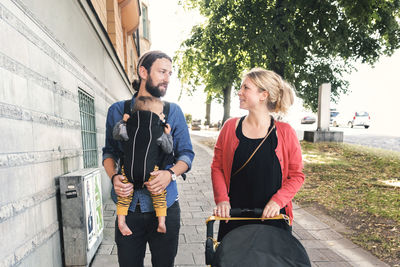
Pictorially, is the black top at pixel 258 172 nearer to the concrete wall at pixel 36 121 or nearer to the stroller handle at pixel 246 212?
the stroller handle at pixel 246 212

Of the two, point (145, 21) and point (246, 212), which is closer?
point (246, 212)

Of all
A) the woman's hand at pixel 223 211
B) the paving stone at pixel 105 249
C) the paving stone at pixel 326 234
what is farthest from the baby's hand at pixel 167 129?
the paving stone at pixel 326 234

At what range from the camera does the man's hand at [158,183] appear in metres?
→ 1.78

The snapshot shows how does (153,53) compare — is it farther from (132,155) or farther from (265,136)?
(265,136)

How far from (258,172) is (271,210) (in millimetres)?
294

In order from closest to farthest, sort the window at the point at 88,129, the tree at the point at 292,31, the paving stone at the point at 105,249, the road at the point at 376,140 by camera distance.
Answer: the paving stone at the point at 105,249
the window at the point at 88,129
the tree at the point at 292,31
the road at the point at 376,140

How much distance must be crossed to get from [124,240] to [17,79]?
59.8 inches

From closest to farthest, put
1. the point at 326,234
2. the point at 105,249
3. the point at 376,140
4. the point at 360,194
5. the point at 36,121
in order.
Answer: the point at 36,121 < the point at 105,249 < the point at 326,234 < the point at 360,194 < the point at 376,140

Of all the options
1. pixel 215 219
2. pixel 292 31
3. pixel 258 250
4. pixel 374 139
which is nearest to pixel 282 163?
pixel 215 219

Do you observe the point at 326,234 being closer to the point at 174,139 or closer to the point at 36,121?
the point at 174,139

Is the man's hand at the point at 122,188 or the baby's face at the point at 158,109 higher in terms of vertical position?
the baby's face at the point at 158,109

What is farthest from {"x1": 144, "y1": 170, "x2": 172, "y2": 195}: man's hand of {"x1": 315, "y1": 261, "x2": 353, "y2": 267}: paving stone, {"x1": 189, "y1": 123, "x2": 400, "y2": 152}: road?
{"x1": 189, "y1": 123, "x2": 400, "y2": 152}: road

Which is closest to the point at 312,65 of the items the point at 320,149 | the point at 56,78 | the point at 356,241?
the point at 320,149

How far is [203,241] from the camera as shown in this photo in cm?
397
